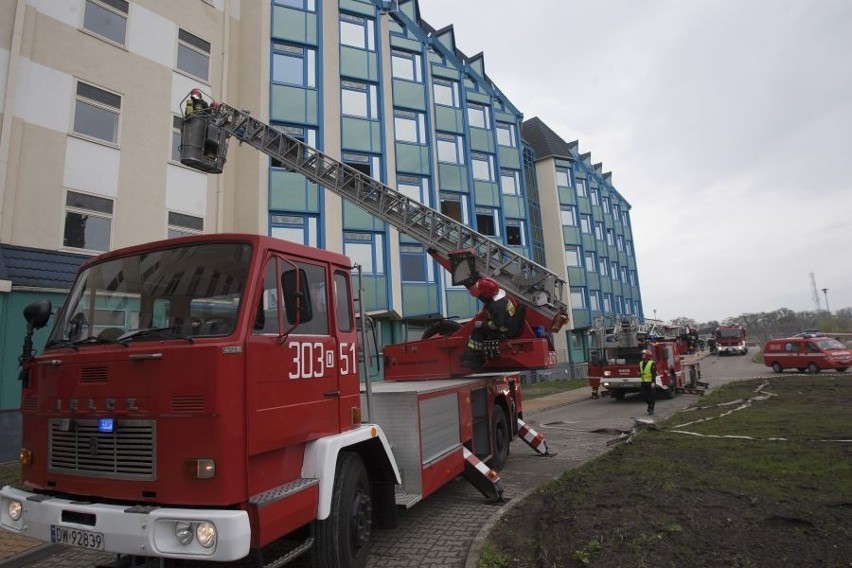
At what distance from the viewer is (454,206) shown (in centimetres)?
2456

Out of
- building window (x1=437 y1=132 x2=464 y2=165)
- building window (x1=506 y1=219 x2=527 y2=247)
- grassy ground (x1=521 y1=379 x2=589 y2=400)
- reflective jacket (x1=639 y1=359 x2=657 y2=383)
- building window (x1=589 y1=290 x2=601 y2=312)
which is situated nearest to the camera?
reflective jacket (x1=639 y1=359 x2=657 y2=383)

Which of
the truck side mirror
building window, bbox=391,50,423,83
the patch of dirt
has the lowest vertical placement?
the patch of dirt

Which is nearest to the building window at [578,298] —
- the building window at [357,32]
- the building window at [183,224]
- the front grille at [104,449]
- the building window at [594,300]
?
the building window at [594,300]

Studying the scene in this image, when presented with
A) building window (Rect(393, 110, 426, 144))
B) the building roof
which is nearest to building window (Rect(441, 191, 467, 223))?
building window (Rect(393, 110, 426, 144))

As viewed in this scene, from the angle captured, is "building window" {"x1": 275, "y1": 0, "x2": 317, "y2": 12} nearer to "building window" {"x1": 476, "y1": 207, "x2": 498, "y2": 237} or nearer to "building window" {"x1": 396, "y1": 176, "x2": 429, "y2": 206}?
"building window" {"x1": 396, "y1": 176, "x2": 429, "y2": 206}

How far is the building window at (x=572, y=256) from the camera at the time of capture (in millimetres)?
34656

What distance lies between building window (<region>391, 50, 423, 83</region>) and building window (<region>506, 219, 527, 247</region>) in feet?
27.9

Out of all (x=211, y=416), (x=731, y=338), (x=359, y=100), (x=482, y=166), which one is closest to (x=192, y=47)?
(x=359, y=100)

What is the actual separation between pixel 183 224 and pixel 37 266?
3924mm

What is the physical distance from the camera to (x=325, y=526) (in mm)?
3799

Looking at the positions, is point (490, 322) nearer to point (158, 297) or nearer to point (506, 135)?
point (158, 297)

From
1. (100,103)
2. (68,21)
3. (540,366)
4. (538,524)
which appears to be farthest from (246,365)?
(68,21)

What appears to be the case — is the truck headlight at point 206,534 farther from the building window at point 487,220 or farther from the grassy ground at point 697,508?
the building window at point 487,220

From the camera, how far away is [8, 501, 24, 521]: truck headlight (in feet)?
11.5
